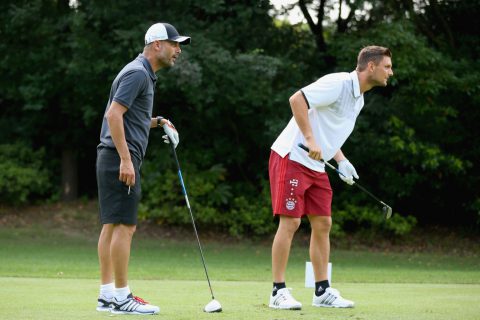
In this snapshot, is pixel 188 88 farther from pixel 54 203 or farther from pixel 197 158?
pixel 54 203

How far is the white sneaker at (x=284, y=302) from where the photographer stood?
6043 mm

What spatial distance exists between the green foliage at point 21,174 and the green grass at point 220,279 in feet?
3.86

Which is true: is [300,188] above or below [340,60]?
below

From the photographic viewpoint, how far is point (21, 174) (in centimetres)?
1889

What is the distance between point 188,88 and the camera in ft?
50.2

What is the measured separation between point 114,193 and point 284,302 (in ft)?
4.51

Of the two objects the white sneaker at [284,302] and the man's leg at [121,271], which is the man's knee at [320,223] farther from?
the man's leg at [121,271]

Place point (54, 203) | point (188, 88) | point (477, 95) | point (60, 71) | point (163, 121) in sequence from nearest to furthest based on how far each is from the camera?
1. point (163, 121)
2. point (188, 88)
3. point (477, 95)
4. point (60, 71)
5. point (54, 203)

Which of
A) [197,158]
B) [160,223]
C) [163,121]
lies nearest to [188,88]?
[197,158]

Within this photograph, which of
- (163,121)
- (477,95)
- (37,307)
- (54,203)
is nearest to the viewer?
(37,307)

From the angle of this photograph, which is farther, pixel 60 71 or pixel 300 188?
pixel 60 71

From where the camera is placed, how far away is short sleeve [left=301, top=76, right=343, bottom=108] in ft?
20.6

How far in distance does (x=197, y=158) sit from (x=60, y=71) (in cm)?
315

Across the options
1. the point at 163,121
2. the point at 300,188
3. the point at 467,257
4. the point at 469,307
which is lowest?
the point at 467,257
